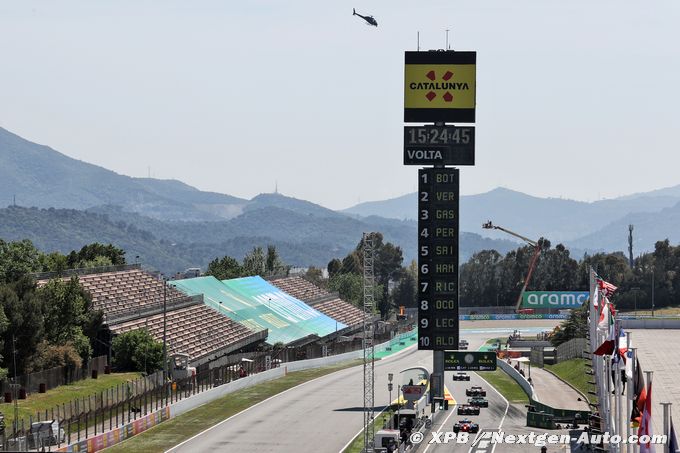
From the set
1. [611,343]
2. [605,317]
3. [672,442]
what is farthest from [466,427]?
[672,442]

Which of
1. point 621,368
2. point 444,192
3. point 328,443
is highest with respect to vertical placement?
point 444,192

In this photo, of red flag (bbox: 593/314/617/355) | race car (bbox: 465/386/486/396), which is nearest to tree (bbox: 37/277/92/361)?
race car (bbox: 465/386/486/396)

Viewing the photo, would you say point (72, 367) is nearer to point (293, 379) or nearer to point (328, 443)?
point (328, 443)

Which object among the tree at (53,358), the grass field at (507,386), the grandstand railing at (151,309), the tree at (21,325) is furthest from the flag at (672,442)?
the grandstand railing at (151,309)

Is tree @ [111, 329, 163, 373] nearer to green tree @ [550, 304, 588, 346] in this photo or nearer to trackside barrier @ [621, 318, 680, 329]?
green tree @ [550, 304, 588, 346]

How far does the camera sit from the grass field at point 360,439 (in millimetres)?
79938

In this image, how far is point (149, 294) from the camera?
131m

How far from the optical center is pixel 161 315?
408ft

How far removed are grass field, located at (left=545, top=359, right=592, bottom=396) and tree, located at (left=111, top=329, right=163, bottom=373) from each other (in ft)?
126

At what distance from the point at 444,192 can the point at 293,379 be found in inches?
1638

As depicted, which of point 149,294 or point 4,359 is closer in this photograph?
point 4,359

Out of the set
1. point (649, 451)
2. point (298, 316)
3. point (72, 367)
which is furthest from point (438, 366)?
point (298, 316)

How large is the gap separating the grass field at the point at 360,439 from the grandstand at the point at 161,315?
988 inches

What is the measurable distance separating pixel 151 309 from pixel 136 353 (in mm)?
17196
